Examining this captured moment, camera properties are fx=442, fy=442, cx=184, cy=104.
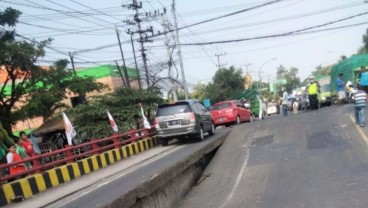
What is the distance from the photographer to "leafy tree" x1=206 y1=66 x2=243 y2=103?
191 feet

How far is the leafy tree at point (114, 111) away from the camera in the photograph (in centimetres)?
2255

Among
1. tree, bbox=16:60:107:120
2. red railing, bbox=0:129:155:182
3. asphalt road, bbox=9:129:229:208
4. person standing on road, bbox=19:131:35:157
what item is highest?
tree, bbox=16:60:107:120

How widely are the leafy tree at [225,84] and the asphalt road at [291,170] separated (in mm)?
42357

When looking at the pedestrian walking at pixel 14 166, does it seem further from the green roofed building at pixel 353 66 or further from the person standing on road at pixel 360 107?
the green roofed building at pixel 353 66

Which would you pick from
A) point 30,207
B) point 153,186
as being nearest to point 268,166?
point 153,186

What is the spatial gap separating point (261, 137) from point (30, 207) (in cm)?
848

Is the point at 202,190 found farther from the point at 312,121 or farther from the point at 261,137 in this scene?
the point at 312,121

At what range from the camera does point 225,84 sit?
2371 inches

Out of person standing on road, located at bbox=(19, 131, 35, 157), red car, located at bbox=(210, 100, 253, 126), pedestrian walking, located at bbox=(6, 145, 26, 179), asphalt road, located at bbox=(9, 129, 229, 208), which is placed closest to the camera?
asphalt road, located at bbox=(9, 129, 229, 208)

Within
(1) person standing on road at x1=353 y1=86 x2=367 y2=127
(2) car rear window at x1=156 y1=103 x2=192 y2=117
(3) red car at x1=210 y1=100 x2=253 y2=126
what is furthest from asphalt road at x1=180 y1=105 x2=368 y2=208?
(3) red car at x1=210 y1=100 x2=253 y2=126

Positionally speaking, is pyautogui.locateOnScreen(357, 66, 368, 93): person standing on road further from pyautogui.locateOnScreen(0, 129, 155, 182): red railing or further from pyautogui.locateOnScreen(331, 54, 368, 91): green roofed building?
pyautogui.locateOnScreen(0, 129, 155, 182): red railing

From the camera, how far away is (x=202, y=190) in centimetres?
997

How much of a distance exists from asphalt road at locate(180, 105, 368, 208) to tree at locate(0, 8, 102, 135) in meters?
12.9

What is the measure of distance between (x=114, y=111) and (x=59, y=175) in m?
11.4
